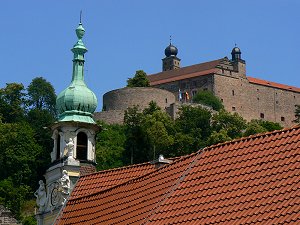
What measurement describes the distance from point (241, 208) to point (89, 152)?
45.2 feet

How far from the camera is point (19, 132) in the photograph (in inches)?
2899

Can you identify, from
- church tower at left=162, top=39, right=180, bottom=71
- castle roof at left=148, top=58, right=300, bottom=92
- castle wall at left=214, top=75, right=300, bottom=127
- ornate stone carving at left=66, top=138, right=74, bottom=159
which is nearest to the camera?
ornate stone carving at left=66, top=138, right=74, bottom=159

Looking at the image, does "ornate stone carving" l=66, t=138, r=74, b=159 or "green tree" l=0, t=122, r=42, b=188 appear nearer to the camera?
"ornate stone carving" l=66, t=138, r=74, b=159

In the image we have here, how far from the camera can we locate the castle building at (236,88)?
104 metres

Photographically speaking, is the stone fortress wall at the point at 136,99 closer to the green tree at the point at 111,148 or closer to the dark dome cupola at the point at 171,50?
the green tree at the point at 111,148

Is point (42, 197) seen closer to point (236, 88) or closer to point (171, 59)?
point (236, 88)

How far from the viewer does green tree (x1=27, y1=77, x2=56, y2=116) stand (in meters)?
90.9

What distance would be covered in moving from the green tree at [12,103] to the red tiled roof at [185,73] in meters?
23.6

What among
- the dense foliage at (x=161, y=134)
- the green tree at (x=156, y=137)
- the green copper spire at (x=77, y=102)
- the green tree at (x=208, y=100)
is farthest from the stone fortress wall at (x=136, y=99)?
the green copper spire at (x=77, y=102)

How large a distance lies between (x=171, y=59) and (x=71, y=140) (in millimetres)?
90997

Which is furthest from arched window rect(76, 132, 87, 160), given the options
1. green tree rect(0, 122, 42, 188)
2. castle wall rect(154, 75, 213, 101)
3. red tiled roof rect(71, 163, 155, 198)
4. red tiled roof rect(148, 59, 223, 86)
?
red tiled roof rect(148, 59, 223, 86)

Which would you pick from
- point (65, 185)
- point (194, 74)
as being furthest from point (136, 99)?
point (65, 185)

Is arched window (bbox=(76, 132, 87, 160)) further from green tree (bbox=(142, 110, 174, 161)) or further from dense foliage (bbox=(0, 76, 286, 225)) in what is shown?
green tree (bbox=(142, 110, 174, 161))

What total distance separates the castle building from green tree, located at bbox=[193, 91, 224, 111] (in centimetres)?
327
